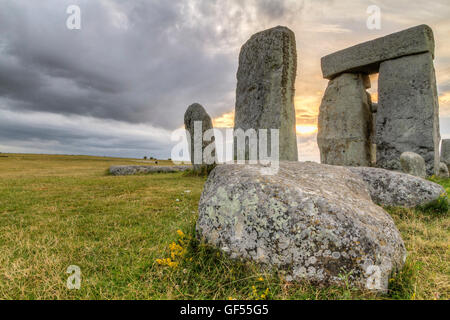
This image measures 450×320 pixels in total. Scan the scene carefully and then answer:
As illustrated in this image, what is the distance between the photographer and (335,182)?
2781 millimetres

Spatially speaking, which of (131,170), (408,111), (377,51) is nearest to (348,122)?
(408,111)

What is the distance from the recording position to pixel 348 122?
1002cm

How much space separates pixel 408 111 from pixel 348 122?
198cm

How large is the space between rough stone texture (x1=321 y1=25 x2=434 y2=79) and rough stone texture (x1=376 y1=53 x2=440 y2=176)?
29cm

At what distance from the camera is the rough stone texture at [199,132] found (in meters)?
11.4

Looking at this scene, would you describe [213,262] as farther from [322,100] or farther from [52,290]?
[322,100]

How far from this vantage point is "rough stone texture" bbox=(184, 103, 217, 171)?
37.3 ft

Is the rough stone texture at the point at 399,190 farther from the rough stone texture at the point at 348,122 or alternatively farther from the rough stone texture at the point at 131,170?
the rough stone texture at the point at 131,170

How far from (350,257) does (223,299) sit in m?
0.99

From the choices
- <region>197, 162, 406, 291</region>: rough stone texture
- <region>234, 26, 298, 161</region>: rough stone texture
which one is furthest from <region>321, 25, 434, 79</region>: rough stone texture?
<region>197, 162, 406, 291</region>: rough stone texture

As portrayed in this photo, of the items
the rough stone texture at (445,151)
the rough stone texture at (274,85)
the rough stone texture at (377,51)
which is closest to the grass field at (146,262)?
the rough stone texture at (274,85)

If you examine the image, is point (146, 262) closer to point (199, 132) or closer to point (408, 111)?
point (199, 132)

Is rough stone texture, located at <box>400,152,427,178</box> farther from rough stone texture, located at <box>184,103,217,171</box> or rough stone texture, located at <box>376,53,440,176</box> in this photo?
rough stone texture, located at <box>184,103,217,171</box>
